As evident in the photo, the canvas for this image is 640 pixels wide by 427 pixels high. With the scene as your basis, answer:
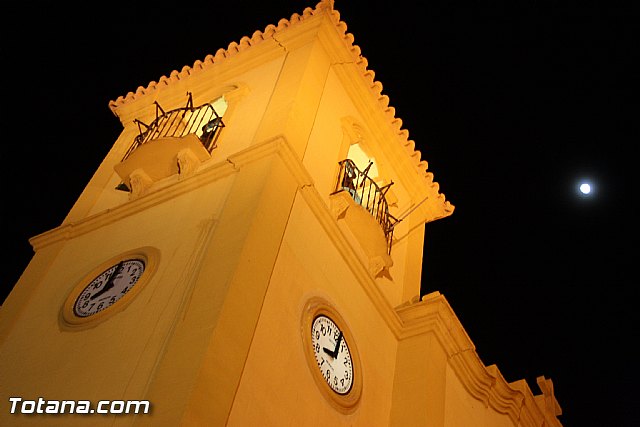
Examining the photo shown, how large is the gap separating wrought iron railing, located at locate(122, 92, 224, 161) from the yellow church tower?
2.7 inches

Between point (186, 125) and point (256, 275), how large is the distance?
523 cm

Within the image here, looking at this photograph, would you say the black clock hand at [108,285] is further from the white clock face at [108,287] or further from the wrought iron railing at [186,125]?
the wrought iron railing at [186,125]

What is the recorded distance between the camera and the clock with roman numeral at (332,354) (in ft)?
32.7

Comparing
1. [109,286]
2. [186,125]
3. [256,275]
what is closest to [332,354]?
[256,275]

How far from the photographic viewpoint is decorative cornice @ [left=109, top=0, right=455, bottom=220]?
14500mm

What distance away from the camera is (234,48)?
15289mm

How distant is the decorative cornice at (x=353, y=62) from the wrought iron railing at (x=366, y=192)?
68.7 inches

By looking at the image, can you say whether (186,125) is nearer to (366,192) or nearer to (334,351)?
(366,192)

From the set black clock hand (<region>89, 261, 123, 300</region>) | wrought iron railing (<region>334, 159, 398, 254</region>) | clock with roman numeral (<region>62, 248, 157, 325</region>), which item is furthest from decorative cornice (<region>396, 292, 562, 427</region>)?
black clock hand (<region>89, 261, 123, 300</region>)

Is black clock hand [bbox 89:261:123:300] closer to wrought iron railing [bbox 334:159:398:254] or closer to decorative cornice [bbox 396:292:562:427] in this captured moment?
wrought iron railing [bbox 334:159:398:254]

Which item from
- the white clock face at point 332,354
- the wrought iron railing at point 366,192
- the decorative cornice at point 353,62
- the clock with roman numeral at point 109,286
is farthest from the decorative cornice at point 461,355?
the clock with roman numeral at point 109,286

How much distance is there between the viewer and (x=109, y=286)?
10336 mm

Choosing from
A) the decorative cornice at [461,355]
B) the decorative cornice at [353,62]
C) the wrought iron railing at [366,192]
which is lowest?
the decorative cornice at [461,355]

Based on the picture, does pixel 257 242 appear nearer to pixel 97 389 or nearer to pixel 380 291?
pixel 97 389
